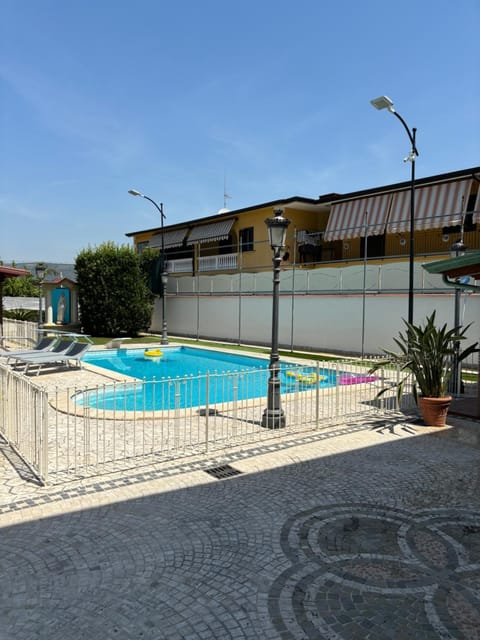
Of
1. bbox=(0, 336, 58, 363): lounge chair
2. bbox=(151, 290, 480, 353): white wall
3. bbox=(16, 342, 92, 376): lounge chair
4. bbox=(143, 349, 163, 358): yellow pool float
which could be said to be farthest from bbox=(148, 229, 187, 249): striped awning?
bbox=(16, 342, 92, 376): lounge chair

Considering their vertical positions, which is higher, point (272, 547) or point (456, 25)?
point (456, 25)

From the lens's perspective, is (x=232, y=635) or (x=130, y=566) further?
(x=130, y=566)

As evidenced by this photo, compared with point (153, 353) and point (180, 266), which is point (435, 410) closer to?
point (153, 353)

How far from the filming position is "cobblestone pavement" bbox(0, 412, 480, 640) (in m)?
3.19

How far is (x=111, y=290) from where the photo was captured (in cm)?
2664

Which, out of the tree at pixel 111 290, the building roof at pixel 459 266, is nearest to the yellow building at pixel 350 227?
the tree at pixel 111 290

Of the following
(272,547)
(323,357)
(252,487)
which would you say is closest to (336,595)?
(272,547)

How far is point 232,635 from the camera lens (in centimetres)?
305

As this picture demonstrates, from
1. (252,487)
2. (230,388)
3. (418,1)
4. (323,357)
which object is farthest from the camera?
(323,357)

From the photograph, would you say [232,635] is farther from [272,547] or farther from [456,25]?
[456,25]

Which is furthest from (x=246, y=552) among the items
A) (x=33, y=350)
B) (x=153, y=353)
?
(x=153, y=353)

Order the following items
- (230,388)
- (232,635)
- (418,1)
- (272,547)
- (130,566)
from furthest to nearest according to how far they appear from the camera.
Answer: (230,388)
(418,1)
(272,547)
(130,566)
(232,635)

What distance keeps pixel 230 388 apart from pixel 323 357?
264 inches

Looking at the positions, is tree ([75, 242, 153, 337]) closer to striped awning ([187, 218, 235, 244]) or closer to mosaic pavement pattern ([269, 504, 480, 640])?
striped awning ([187, 218, 235, 244])
